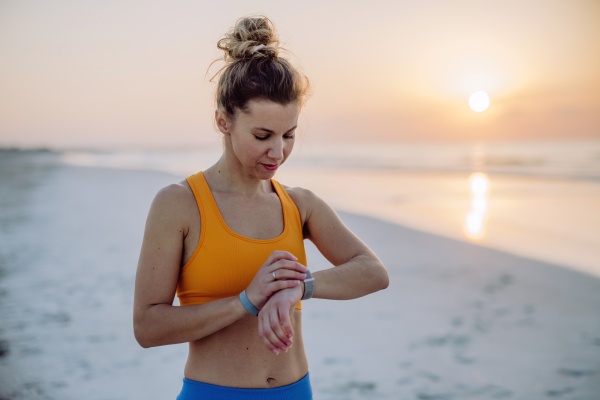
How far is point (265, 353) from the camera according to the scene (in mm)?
1760

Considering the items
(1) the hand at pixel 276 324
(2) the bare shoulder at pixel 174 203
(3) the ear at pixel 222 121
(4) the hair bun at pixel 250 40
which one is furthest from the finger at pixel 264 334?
(4) the hair bun at pixel 250 40

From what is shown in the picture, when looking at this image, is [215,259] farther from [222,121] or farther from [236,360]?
[222,121]

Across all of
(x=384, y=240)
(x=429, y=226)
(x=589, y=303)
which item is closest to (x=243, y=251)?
(x=589, y=303)

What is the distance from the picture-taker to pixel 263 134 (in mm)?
1694

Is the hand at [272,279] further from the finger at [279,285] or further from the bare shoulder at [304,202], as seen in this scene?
the bare shoulder at [304,202]

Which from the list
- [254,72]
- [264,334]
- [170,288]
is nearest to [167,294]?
[170,288]

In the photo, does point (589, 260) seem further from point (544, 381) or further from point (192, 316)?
point (192, 316)

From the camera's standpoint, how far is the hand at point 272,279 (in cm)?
146

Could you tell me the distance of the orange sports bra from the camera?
5.31 feet

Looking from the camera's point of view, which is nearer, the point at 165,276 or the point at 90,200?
the point at 165,276

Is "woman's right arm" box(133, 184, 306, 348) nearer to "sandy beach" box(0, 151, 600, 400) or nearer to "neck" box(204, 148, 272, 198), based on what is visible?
"neck" box(204, 148, 272, 198)

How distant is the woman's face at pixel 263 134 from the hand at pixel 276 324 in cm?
56

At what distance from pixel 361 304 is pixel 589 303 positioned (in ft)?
8.68

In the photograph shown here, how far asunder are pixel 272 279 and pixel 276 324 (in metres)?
0.15
